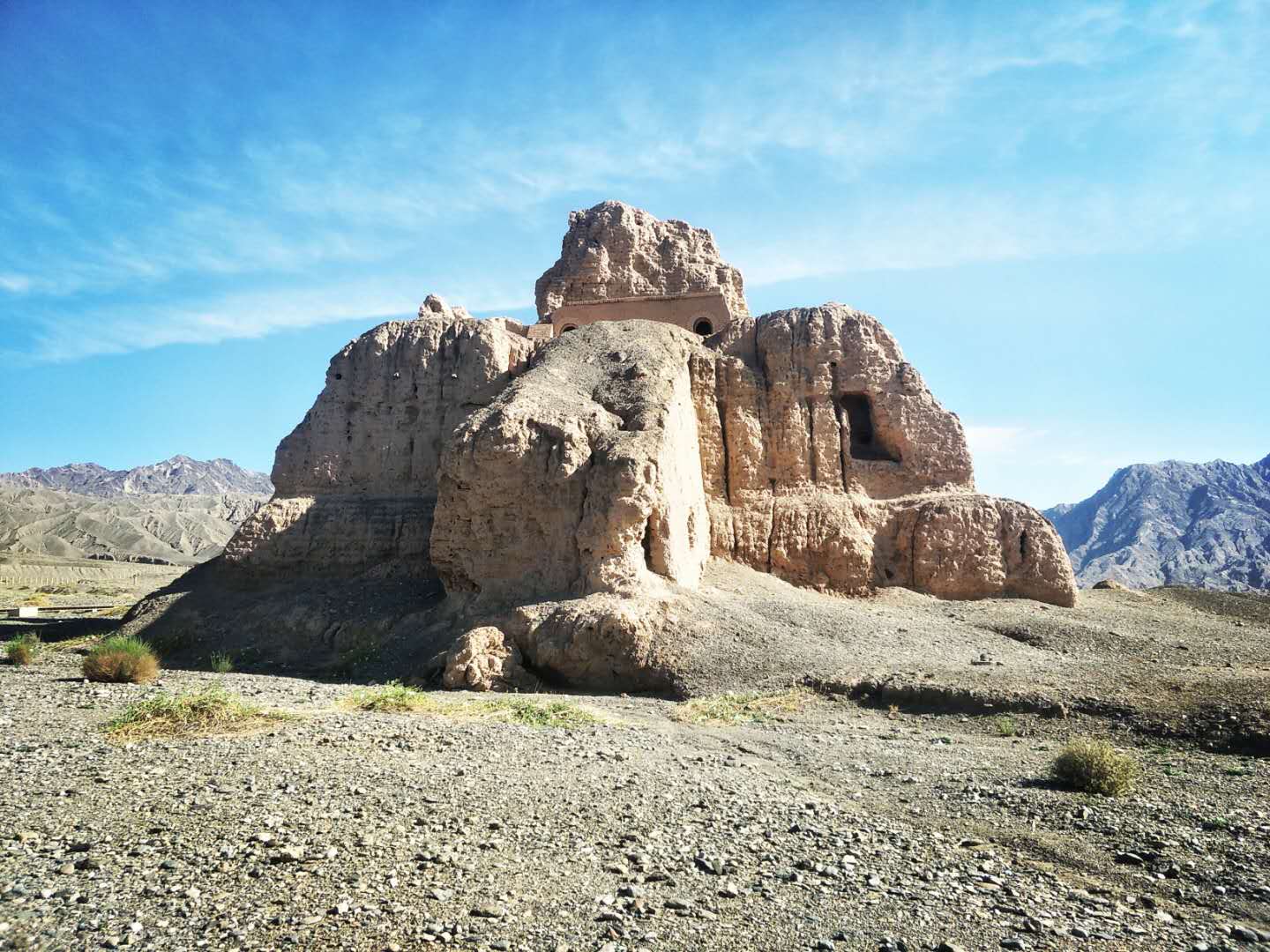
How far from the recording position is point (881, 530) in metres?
23.4

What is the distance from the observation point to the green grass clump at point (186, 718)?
9242 mm

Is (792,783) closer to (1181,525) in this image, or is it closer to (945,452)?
(945,452)

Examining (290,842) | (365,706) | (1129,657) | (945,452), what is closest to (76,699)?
(365,706)

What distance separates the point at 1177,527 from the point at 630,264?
324 ft

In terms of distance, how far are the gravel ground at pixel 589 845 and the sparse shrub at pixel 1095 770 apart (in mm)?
250

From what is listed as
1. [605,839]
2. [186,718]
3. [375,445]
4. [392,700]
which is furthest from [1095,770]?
[375,445]

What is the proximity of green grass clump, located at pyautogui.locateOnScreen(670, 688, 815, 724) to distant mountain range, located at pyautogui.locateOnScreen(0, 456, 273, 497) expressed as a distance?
7288 inches

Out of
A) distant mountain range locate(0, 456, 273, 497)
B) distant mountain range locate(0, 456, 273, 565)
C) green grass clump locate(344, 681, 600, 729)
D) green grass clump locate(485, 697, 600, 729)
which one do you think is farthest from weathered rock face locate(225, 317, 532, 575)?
distant mountain range locate(0, 456, 273, 497)

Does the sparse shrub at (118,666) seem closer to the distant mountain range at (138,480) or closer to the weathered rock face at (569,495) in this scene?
the weathered rock face at (569,495)

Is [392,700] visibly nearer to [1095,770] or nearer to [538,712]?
[538,712]

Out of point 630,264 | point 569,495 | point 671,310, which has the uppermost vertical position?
point 630,264

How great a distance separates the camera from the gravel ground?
15.9ft

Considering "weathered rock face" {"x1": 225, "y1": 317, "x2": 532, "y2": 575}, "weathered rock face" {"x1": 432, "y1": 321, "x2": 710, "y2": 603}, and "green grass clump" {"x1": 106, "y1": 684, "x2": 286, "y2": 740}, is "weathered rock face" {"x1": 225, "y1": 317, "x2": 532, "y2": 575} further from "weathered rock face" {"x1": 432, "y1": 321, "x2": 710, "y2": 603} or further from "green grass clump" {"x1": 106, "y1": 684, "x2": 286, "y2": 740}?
"green grass clump" {"x1": 106, "y1": 684, "x2": 286, "y2": 740}

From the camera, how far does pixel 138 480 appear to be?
181875mm
